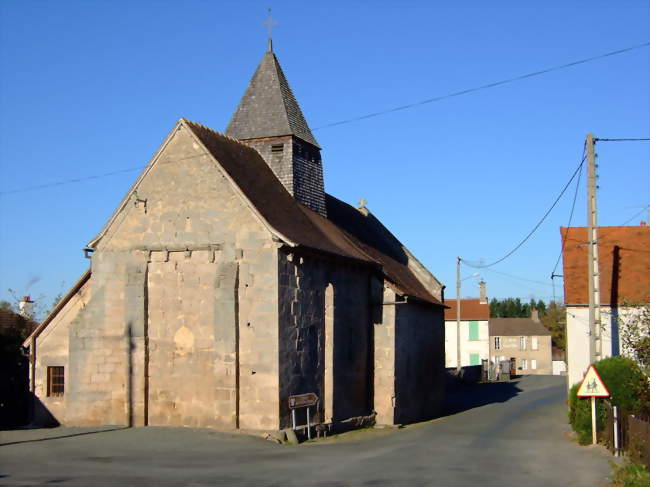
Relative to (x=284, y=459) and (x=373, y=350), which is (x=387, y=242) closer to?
(x=373, y=350)

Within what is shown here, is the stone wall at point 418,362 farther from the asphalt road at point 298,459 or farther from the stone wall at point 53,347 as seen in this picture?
the stone wall at point 53,347

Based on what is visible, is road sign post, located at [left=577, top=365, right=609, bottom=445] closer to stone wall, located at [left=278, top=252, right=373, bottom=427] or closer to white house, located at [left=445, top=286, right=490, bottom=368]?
stone wall, located at [left=278, top=252, right=373, bottom=427]

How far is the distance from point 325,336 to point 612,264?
42.7 ft

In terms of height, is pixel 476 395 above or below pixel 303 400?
below

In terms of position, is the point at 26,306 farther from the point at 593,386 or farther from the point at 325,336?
the point at 593,386

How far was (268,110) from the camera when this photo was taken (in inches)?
1078

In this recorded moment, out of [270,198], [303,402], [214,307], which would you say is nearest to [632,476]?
[303,402]

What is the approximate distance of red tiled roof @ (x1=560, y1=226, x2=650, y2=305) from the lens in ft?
93.1

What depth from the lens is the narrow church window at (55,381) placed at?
24.1m

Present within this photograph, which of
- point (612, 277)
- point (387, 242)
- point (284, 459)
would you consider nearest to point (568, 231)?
point (612, 277)

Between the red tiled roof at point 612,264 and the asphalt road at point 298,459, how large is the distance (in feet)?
19.8

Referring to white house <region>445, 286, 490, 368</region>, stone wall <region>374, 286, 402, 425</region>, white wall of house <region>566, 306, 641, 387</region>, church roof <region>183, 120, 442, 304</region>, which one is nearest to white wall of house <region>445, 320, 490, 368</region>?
white house <region>445, 286, 490, 368</region>

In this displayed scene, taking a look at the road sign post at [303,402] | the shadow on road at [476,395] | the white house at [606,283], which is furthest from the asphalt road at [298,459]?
the shadow on road at [476,395]

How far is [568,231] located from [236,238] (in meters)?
16.8
